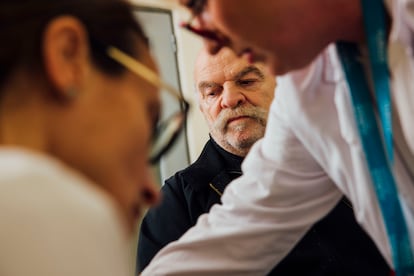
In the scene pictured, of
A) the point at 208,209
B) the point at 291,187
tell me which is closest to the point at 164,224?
the point at 208,209

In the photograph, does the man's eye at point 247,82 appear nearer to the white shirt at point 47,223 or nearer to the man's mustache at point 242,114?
the man's mustache at point 242,114

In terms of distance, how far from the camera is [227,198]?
1138mm

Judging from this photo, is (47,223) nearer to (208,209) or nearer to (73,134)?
(73,134)

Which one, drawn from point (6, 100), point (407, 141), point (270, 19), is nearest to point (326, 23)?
point (270, 19)

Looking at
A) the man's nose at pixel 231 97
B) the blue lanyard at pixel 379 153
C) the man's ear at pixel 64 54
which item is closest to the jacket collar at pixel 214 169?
the man's nose at pixel 231 97

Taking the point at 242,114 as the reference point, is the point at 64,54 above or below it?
above

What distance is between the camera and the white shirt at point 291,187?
0.95 m

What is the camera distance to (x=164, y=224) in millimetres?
1653

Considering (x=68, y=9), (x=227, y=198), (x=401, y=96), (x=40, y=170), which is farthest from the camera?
(x=227, y=198)

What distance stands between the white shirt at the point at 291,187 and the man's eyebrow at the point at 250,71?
73 centimetres

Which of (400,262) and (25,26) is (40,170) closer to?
(25,26)

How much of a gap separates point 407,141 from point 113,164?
468 millimetres

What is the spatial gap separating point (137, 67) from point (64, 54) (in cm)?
8

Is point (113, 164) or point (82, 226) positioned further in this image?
point (113, 164)
